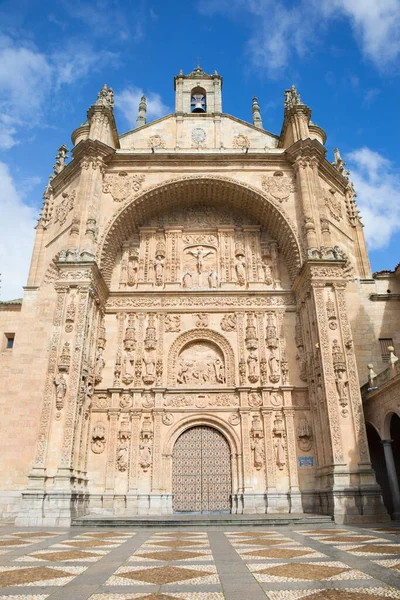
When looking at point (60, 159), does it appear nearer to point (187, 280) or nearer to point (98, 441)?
point (187, 280)

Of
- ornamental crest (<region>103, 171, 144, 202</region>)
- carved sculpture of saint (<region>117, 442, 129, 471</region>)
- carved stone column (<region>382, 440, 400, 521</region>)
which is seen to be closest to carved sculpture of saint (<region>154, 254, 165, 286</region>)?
ornamental crest (<region>103, 171, 144, 202</region>)

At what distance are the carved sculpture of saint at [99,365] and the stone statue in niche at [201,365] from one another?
3.07 m

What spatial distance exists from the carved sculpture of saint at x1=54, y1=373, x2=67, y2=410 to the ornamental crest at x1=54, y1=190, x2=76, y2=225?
765cm

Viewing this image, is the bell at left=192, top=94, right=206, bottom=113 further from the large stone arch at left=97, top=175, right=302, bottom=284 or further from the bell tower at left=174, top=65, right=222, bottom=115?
the large stone arch at left=97, top=175, right=302, bottom=284

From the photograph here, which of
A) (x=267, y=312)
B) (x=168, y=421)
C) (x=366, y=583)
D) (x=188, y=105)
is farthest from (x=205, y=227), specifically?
(x=366, y=583)

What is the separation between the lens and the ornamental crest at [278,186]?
19000 mm

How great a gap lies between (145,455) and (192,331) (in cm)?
520

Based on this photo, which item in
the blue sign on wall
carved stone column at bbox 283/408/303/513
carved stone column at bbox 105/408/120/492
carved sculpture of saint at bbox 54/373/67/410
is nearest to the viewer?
carved sculpture of saint at bbox 54/373/67/410

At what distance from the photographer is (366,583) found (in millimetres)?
4566

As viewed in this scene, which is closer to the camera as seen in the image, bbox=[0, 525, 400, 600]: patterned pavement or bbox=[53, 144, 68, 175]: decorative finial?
bbox=[0, 525, 400, 600]: patterned pavement

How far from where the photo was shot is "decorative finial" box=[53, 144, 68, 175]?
72.3 ft

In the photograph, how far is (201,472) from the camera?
16.3 metres

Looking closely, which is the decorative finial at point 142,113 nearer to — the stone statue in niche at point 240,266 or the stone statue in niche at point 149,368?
the stone statue in niche at point 240,266

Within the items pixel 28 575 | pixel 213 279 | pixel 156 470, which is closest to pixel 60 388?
pixel 156 470
